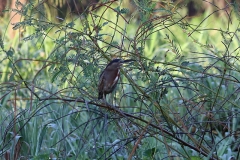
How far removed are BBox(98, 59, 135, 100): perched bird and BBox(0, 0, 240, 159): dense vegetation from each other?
0.09 ft

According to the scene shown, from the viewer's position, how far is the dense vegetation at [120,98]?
6.68ft

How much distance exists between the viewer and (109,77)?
2.29m

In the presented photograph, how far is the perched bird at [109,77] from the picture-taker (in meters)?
2.11

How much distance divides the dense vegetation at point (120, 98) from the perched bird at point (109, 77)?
28 mm

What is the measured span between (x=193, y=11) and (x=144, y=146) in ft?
26.0

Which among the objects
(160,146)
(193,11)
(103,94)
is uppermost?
(193,11)

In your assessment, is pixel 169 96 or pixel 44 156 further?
pixel 169 96

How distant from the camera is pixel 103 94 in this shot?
239 centimetres

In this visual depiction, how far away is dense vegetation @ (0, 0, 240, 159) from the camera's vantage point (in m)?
2.04

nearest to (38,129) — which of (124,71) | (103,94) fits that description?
(103,94)

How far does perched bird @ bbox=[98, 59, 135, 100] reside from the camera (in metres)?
2.11

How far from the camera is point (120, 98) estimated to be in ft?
7.52

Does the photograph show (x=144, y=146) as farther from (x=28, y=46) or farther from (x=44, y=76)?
(x=28, y=46)

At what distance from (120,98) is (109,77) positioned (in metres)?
0.11
